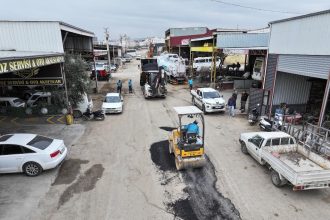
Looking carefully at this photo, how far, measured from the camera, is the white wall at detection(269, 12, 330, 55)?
10688 millimetres

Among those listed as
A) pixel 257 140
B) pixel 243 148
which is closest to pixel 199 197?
pixel 257 140

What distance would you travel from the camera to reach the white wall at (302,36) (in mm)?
10688

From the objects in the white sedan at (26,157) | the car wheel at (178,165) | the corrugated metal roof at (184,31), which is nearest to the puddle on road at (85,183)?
the white sedan at (26,157)

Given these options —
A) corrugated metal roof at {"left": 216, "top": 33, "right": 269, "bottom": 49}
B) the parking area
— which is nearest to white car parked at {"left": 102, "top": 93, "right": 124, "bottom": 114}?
the parking area

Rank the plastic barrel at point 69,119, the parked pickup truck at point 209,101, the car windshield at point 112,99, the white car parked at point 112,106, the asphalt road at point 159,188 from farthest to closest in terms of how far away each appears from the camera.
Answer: the car windshield at point 112,99 → the white car parked at point 112,106 → the parked pickup truck at point 209,101 → the plastic barrel at point 69,119 → the asphalt road at point 159,188

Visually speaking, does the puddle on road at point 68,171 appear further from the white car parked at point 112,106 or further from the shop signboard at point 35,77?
the white car parked at point 112,106

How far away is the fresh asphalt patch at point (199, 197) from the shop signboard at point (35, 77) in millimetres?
9006

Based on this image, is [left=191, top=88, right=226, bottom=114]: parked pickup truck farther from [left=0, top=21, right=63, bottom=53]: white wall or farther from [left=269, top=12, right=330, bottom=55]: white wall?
[left=0, top=21, right=63, bottom=53]: white wall

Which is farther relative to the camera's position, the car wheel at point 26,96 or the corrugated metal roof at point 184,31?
the corrugated metal roof at point 184,31

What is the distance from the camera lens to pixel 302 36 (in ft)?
39.5

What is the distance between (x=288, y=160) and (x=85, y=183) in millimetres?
7653

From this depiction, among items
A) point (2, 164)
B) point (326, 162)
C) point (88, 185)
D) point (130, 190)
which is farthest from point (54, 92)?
point (326, 162)

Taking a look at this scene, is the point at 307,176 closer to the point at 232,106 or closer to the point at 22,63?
the point at 232,106

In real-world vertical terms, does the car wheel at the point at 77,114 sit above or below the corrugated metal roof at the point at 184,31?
below
